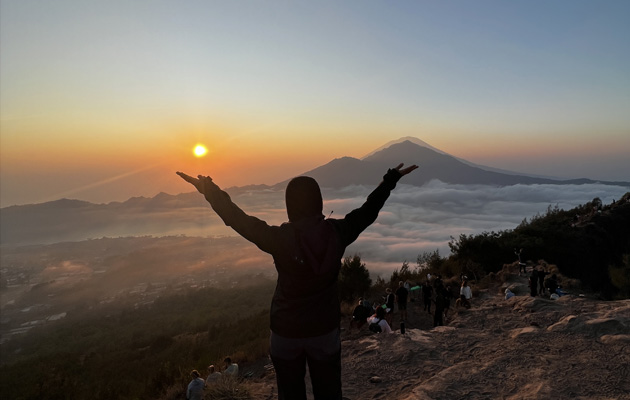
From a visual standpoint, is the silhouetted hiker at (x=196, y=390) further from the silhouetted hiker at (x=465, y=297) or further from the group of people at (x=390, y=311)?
the silhouetted hiker at (x=465, y=297)

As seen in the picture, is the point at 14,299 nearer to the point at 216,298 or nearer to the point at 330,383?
the point at 216,298

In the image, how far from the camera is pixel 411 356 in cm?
733

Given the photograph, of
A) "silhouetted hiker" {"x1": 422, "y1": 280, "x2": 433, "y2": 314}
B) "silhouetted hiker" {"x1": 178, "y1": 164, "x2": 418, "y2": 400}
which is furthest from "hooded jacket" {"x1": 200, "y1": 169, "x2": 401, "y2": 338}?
"silhouetted hiker" {"x1": 422, "y1": 280, "x2": 433, "y2": 314}

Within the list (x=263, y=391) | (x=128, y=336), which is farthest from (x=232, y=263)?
(x=263, y=391)

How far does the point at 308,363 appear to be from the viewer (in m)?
2.02

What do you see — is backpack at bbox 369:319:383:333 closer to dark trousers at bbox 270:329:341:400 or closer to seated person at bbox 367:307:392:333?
seated person at bbox 367:307:392:333

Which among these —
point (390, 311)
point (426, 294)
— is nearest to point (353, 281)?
point (426, 294)

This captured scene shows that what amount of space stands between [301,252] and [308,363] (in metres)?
0.72

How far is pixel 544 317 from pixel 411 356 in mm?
3976

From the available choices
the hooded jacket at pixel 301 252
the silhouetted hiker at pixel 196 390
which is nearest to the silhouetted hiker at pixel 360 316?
the silhouetted hiker at pixel 196 390

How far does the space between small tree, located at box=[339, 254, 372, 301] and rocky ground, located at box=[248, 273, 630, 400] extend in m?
10.0

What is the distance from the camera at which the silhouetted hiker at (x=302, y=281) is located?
1.96 metres

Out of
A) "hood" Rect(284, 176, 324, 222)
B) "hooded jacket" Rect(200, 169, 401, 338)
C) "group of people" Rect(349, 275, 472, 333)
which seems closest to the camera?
"hooded jacket" Rect(200, 169, 401, 338)

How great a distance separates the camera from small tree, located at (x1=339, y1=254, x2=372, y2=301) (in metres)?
19.7
